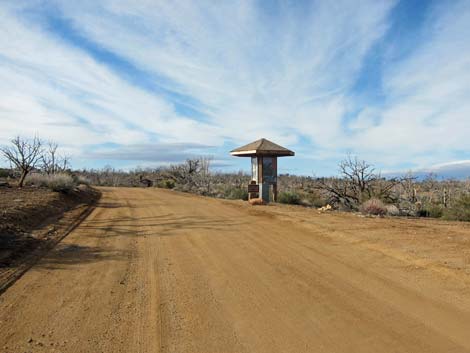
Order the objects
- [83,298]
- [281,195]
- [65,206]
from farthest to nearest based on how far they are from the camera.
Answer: [281,195]
[65,206]
[83,298]

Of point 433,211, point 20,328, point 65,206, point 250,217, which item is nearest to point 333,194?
point 433,211

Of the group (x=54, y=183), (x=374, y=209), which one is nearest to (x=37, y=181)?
(x=54, y=183)

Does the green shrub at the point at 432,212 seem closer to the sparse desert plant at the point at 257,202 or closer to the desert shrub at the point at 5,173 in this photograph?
the sparse desert plant at the point at 257,202

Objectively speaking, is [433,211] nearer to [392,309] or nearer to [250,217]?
[250,217]

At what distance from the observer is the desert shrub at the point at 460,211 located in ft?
53.8

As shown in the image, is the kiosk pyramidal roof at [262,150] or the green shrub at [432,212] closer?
the green shrub at [432,212]

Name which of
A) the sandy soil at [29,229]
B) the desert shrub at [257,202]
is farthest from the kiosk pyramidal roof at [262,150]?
the sandy soil at [29,229]

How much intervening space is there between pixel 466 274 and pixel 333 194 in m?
17.4

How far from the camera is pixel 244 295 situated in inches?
223

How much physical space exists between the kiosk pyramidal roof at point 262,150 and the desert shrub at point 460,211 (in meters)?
8.15

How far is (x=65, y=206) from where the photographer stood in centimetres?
1652

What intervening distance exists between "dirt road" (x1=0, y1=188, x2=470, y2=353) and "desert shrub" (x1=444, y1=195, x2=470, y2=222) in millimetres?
7189

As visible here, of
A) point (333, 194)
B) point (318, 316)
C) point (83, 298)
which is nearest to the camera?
point (318, 316)

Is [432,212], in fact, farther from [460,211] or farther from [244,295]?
[244,295]
